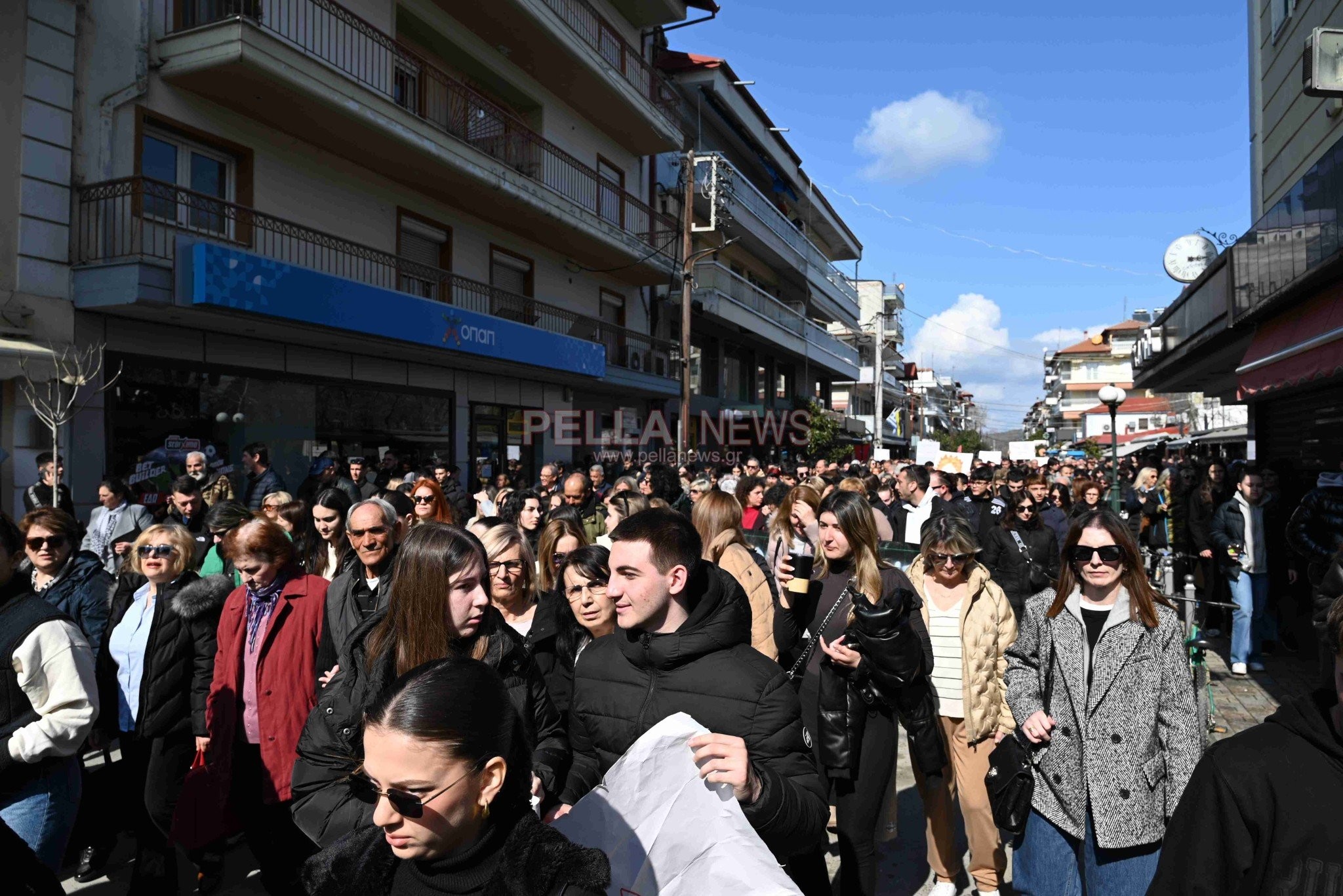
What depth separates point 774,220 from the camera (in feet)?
103

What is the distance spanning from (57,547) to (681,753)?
3.87 metres

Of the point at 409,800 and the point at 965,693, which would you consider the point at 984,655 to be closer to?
the point at 965,693

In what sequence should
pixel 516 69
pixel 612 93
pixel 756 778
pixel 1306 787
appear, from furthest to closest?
1. pixel 612 93
2. pixel 516 69
3. pixel 756 778
4. pixel 1306 787

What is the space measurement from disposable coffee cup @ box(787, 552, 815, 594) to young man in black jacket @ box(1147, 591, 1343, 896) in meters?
2.24

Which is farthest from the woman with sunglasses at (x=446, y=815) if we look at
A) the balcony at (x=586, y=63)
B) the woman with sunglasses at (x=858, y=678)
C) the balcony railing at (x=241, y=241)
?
the balcony at (x=586, y=63)

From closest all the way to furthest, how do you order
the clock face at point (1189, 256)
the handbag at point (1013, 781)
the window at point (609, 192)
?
the handbag at point (1013, 781), the clock face at point (1189, 256), the window at point (609, 192)

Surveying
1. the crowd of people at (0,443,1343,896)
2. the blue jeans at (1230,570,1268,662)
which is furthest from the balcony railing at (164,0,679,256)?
the blue jeans at (1230,570,1268,662)

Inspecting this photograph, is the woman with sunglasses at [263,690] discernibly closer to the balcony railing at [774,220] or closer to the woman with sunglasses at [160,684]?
the woman with sunglasses at [160,684]

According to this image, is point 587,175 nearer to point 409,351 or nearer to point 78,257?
point 409,351

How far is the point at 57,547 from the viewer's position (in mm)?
4398

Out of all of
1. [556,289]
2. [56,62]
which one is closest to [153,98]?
[56,62]

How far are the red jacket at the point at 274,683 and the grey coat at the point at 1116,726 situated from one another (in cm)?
313

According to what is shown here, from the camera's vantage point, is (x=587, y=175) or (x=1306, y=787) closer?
(x=1306, y=787)

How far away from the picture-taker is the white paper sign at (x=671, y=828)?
1887mm
